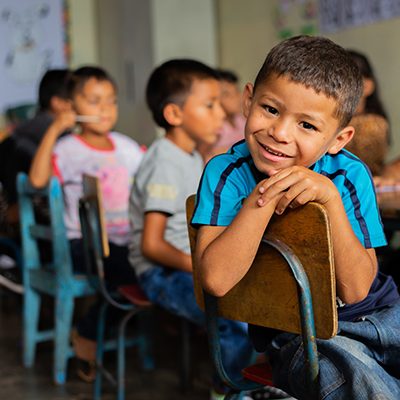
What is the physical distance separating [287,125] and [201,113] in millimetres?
1225

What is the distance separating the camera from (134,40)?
5457 millimetres

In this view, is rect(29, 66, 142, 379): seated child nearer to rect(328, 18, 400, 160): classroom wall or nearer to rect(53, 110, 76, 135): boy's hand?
rect(53, 110, 76, 135): boy's hand

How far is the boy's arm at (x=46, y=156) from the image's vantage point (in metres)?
2.97

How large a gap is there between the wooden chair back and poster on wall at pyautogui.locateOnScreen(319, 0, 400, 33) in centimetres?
314

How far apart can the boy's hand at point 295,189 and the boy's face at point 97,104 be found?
6.63 feet

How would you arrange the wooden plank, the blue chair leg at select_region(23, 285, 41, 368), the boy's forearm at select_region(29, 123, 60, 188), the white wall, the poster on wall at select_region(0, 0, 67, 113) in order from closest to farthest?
the wooden plank → the boy's forearm at select_region(29, 123, 60, 188) → the blue chair leg at select_region(23, 285, 41, 368) → the white wall → the poster on wall at select_region(0, 0, 67, 113)

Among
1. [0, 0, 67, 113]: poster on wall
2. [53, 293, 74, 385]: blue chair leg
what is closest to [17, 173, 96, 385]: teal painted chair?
[53, 293, 74, 385]: blue chair leg

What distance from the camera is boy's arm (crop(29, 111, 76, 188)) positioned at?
2.97 meters

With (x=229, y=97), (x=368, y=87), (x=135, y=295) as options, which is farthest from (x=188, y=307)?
(x=229, y=97)

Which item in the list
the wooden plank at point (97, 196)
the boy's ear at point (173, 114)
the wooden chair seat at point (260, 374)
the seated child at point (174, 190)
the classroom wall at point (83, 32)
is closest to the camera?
the wooden chair seat at point (260, 374)

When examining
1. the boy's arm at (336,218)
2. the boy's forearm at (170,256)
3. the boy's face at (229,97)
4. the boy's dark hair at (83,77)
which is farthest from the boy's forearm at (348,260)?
the boy's face at (229,97)

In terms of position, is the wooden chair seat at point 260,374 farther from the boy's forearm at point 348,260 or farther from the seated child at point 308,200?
the boy's forearm at point 348,260

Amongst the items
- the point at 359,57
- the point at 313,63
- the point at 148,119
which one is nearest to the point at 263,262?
the point at 313,63

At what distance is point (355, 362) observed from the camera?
1188 mm
